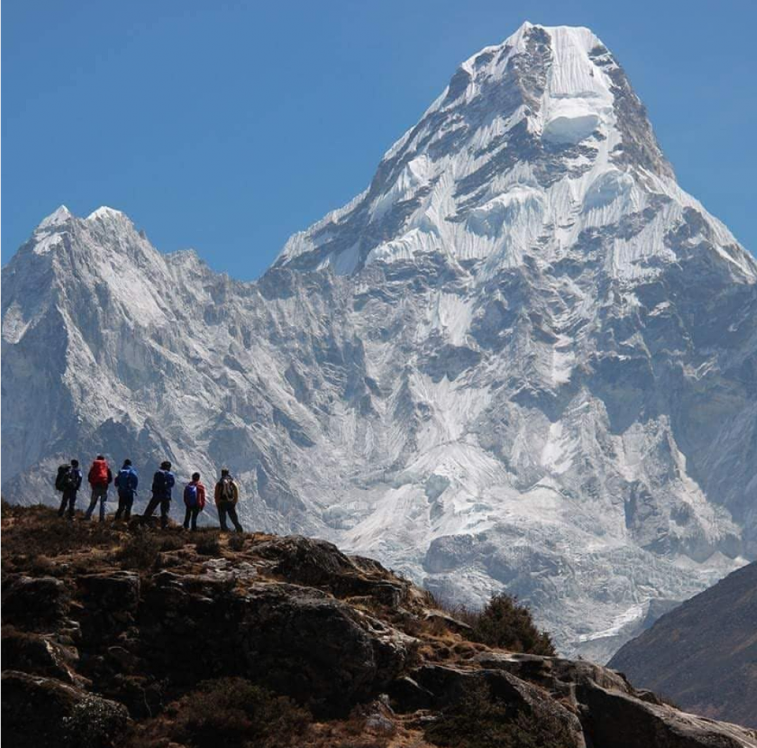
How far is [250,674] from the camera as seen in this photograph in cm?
4028

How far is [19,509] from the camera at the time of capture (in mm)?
49562

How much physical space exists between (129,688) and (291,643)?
3837mm

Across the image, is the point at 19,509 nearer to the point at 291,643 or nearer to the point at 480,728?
the point at 291,643

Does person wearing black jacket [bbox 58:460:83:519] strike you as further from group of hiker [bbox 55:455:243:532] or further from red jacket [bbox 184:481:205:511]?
red jacket [bbox 184:481:205:511]

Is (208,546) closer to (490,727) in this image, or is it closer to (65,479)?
(65,479)

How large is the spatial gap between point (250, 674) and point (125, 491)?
10.8 metres

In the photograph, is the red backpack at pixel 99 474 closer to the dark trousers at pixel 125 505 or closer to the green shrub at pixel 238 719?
the dark trousers at pixel 125 505

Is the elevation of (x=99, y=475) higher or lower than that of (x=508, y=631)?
higher

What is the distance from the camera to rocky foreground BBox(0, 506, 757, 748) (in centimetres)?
3831

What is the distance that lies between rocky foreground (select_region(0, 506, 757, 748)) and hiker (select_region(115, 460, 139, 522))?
5.77m

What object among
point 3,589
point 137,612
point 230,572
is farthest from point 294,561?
point 3,589

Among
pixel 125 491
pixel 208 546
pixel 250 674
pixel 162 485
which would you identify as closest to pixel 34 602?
pixel 250 674

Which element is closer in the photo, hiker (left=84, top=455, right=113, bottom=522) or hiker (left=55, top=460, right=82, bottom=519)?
hiker (left=55, top=460, right=82, bottom=519)

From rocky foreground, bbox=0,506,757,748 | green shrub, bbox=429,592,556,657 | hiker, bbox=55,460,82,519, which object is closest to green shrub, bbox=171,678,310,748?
rocky foreground, bbox=0,506,757,748
